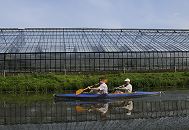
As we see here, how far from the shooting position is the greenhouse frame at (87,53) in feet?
158

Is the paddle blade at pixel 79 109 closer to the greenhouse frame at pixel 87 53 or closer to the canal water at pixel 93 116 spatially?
the canal water at pixel 93 116

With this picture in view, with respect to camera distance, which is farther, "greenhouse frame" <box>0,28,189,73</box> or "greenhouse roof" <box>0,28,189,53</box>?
"greenhouse roof" <box>0,28,189,53</box>

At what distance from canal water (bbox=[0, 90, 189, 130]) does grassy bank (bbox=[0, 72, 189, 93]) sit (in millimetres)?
9844

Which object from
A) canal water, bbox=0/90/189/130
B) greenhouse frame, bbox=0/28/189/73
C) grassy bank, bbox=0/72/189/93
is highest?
greenhouse frame, bbox=0/28/189/73

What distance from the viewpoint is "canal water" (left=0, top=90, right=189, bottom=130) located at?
1644cm

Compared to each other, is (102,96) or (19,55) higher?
(19,55)

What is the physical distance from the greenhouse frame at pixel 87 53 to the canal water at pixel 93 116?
2178cm

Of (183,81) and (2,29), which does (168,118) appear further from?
(2,29)

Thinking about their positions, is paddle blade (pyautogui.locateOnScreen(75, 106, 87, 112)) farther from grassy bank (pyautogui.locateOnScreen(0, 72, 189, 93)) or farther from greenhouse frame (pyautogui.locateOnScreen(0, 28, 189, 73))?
greenhouse frame (pyautogui.locateOnScreen(0, 28, 189, 73))

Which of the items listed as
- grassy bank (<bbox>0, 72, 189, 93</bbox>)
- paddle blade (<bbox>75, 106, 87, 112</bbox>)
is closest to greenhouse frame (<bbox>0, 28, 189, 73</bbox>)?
grassy bank (<bbox>0, 72, 189, 93</bbox>)

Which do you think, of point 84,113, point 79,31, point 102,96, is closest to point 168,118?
point 84,113

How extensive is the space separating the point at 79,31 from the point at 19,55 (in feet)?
51.2

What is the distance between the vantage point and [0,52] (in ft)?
157

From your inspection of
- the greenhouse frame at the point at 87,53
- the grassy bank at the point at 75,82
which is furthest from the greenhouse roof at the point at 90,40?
the grassy bank at the point at 75,82
